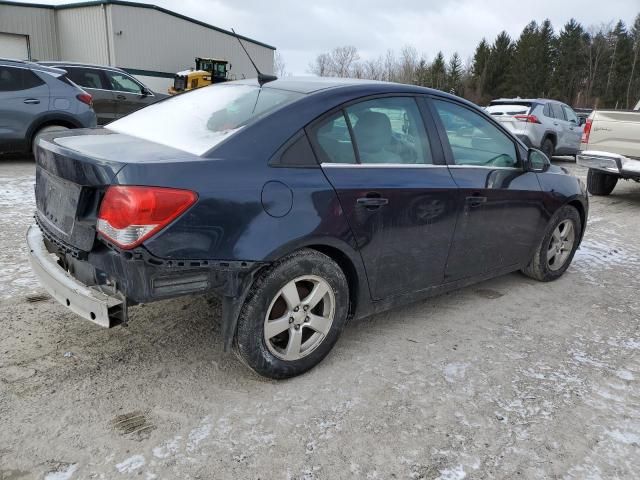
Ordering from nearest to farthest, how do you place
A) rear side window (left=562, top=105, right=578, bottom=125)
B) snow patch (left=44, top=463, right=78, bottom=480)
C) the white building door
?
snow patch (left=44, top=463, right=78, bottom=480)
rear side window (left=562, top=105, right=578, bottom=125)
the white building door

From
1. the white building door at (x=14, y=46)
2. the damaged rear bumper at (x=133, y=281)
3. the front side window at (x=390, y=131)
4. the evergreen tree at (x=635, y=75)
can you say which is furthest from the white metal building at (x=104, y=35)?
the evergreen tree at (x=635, y=75)

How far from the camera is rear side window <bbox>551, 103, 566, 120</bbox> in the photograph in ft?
43.5

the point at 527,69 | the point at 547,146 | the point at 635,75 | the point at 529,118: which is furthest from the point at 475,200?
the point at 635,75

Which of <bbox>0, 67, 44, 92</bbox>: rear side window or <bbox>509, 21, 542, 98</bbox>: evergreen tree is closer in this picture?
<bbox>0, 67, 44, 92</bbox>: rear side window

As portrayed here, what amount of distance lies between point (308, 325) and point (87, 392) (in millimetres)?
1165

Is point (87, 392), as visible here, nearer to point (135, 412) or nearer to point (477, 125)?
point (135, 412)

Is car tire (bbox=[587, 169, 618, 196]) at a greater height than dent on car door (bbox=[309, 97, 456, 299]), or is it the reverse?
dent on car door (bbox=[309, 97, 456, 299])

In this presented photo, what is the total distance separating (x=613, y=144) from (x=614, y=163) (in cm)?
39

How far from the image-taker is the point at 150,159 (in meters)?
2.36

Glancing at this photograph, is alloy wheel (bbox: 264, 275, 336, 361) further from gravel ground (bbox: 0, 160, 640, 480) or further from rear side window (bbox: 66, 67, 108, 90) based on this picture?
rear side window (bbox: 66, 67, 108, 90)

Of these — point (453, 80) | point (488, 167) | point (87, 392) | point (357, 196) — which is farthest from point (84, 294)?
point (453, 80)

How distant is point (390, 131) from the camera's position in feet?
10.5

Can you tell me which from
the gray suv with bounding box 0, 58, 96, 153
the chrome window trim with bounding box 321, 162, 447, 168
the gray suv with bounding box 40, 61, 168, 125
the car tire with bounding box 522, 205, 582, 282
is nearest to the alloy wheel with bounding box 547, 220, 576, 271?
the car tire with bounding box 522, 205, 582, 282

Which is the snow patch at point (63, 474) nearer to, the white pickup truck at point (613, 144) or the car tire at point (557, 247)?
the car tire at point (557, 247)
